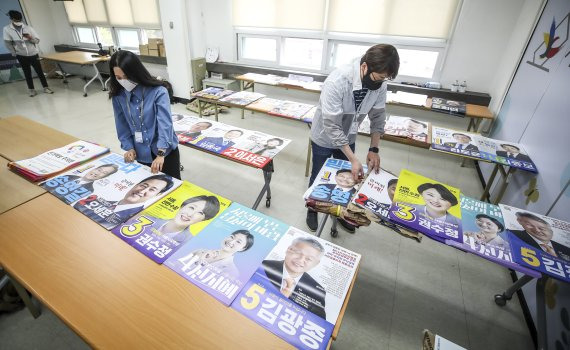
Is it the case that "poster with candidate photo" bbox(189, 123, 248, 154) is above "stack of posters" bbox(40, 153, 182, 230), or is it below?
below

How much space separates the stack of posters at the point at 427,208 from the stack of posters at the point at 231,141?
988 mm

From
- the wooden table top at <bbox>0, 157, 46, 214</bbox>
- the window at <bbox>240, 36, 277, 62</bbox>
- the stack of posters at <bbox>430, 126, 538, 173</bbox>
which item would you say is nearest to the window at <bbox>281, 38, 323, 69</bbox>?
the window at <bbox>240, 36, 277, 62</bbox>

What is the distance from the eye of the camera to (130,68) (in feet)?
4.80

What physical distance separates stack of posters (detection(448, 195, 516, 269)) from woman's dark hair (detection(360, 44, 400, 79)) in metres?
0.80

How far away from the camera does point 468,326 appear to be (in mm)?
1672

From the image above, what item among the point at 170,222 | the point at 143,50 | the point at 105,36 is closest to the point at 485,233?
the point at 170,222

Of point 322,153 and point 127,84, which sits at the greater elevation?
point 127,84

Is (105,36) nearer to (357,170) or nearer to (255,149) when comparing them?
(255,149)

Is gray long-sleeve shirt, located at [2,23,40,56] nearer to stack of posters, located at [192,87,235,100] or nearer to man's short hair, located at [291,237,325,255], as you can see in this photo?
stack of posters, located at [192,87,235,100]

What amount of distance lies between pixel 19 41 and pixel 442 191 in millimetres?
7381

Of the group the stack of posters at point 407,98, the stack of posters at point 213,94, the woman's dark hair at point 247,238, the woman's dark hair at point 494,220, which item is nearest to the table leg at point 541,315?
the woman's dark hair at point 494,220

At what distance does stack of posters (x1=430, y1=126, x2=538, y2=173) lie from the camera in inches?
85.8

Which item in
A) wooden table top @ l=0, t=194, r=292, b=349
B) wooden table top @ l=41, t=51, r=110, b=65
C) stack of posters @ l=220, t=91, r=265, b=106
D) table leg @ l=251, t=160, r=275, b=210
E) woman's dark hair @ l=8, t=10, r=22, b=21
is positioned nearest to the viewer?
wooden table top @ l=0, t=194, r=292, b=349

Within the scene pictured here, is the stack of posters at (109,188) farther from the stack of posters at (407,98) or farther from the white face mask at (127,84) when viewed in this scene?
the stack of posters at (407,98)
